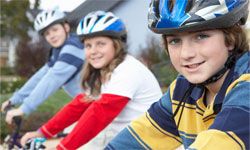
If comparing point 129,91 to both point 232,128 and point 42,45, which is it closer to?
point 232,128

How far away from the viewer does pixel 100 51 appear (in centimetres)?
405

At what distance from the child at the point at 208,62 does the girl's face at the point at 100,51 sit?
5.34ft

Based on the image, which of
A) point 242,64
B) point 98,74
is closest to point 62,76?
point 98,74

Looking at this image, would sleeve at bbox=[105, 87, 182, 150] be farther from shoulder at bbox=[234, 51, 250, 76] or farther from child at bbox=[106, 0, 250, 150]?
shoulder at bbox=[234, 51, 250, 76]

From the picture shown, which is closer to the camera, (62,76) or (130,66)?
(130,66)

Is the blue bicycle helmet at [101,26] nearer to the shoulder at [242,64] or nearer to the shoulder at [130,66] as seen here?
the shoulder at [130,66]

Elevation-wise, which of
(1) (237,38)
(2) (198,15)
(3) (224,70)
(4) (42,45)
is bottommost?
(4) (42,45)

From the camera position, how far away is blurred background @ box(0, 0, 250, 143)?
29.2 feet

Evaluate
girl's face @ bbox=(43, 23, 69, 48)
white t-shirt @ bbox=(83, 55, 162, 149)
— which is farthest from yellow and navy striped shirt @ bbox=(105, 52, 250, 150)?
girl's face @ bbox=(43, 23, 69, 48)

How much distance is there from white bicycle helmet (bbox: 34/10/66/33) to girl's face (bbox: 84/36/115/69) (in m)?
2.07

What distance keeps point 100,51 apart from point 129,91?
534 millimetres

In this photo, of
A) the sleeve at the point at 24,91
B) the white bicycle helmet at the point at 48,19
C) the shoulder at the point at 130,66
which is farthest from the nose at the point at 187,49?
the white bicycle helmet at the point at 48,19

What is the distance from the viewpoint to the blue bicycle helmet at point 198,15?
214 cm

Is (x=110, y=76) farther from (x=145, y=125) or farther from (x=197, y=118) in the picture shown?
(x=197, y=118)
